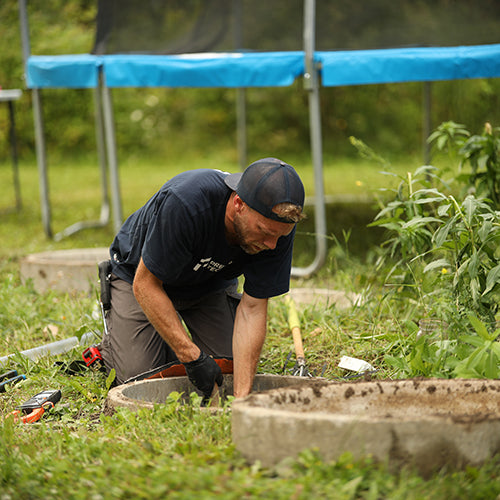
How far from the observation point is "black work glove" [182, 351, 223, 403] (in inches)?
98.3

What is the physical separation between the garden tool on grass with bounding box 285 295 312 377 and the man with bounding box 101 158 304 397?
366 millimetres

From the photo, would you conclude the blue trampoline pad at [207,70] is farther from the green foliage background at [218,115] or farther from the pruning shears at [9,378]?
the green foliage background at [218,115]

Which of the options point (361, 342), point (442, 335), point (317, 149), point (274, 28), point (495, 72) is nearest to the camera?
point (442, 335)

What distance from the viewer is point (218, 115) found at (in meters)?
12.1

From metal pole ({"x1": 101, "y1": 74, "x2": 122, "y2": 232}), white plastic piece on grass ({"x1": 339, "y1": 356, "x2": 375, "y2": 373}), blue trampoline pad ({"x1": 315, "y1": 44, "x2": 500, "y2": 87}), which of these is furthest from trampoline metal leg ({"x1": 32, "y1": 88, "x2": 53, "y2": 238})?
white plastic piece on grass ({"x1": 339, "y1": 356, "x2": 375, "y2": 373})

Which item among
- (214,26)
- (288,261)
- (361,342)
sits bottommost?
(361,342)

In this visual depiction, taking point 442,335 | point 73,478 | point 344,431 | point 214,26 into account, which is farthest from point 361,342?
point 214,26

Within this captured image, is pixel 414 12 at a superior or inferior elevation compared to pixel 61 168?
superior

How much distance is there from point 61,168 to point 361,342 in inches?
345

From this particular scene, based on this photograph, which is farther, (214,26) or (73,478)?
(214,26)

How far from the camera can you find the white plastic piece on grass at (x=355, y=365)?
2.86 meters

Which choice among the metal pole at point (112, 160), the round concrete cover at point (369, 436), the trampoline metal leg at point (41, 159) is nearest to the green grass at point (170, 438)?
the round concrete cover at point (369, 436)

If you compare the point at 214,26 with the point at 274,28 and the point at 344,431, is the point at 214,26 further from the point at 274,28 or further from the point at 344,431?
the point at 344,431

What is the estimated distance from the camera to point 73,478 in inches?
72.2
